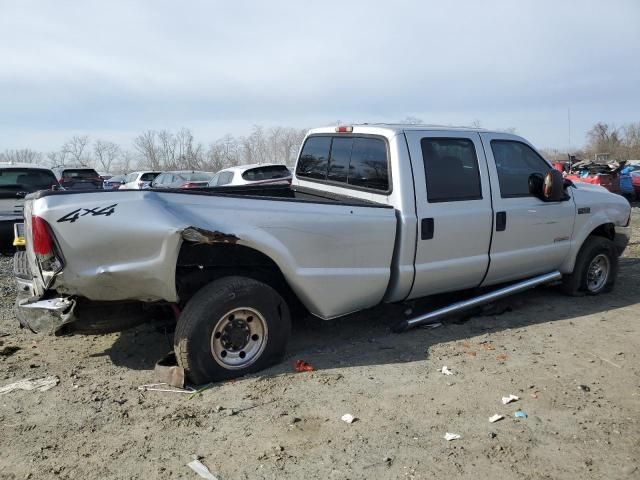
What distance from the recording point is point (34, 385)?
3.84m

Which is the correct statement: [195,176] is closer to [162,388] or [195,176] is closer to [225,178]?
[225,178]

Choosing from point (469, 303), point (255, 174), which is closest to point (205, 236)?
point (469, 303)

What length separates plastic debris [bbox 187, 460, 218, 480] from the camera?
2736 mm

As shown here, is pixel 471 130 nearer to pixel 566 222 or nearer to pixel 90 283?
pixel 566 222

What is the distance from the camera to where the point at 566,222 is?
18.6 feet

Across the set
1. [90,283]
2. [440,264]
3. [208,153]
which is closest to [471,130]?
[440,264]

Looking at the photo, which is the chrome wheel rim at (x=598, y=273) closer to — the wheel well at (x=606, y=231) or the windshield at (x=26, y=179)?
the wheel well at (x=606, y=231)

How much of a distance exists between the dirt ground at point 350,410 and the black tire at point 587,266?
3.52 ft

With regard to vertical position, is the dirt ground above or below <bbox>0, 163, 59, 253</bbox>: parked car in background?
below

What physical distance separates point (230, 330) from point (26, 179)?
7589mm

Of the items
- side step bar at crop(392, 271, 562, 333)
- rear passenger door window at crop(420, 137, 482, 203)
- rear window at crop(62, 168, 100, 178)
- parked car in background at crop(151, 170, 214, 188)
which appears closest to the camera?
rear passenger door window at crop(420, 137, 482, 203)

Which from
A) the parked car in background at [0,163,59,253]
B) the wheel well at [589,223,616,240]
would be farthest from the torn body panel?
the parked car in background at [0,163,59,253]

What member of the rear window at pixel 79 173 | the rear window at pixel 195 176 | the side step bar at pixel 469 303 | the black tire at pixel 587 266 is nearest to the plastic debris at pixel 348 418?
the side step bar at pixel 469 303

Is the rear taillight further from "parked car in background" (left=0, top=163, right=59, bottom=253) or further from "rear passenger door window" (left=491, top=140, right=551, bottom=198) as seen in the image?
"parked car in background" (left=0, top=163, right=59, bottom=253)
